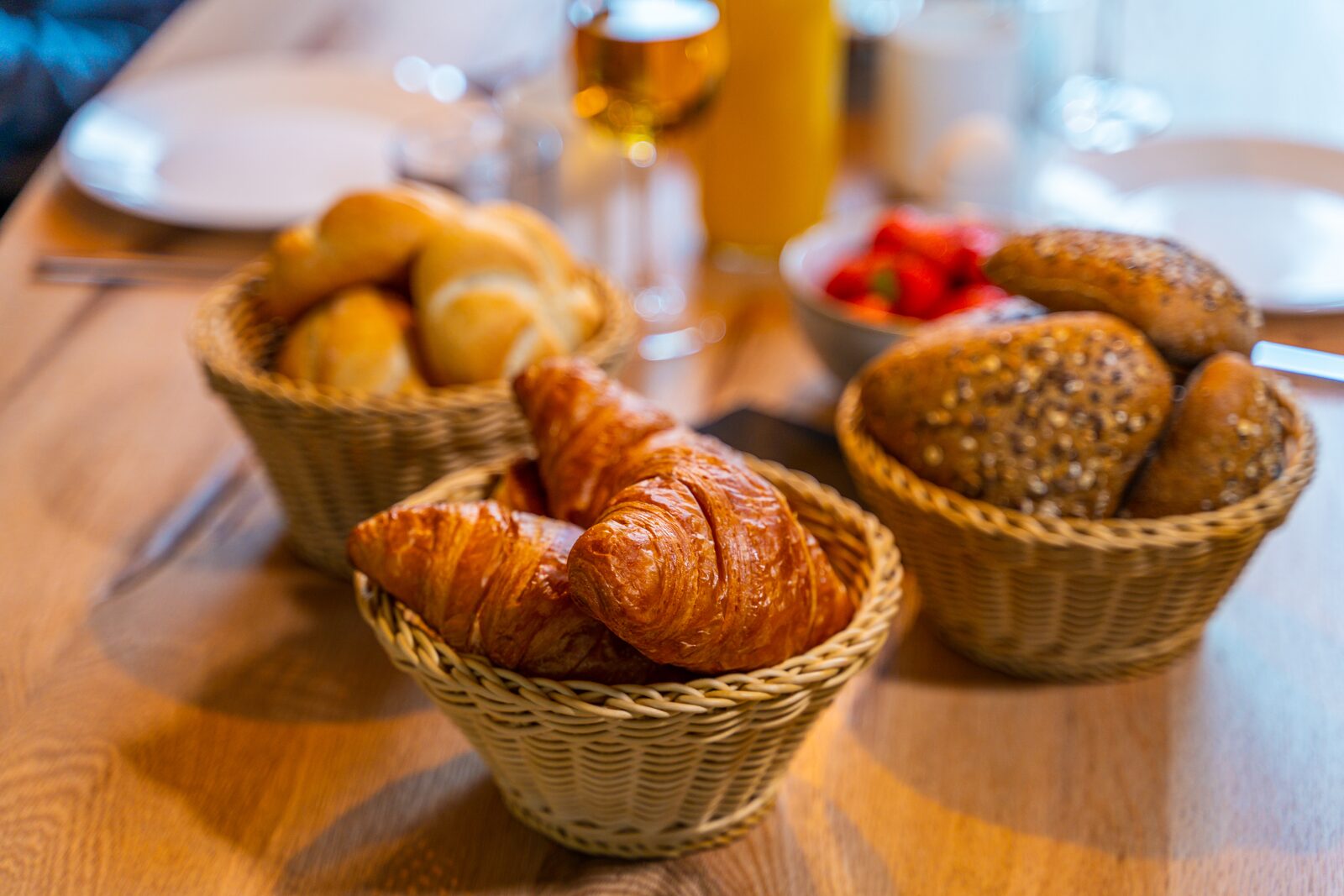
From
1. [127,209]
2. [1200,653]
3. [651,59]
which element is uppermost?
[651,59]

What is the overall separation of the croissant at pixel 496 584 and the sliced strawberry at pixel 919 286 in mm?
553

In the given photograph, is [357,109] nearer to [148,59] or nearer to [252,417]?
[148,59]

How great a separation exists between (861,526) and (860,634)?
0.37 feet

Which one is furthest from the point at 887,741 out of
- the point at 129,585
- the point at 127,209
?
the point at 127,209

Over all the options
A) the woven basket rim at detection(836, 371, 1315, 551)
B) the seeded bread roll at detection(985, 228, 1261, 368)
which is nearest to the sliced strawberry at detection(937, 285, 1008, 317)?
the seeded bread roll at detection(985, 228, 1261, 368)

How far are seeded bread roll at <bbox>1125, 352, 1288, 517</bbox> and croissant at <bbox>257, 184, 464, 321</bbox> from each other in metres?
0.58

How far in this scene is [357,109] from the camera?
5.65 ft

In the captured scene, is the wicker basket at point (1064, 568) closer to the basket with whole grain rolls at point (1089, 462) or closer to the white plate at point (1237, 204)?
the basket with whole grain rolls at point (1089, 462)

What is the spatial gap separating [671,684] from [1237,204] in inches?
40.0

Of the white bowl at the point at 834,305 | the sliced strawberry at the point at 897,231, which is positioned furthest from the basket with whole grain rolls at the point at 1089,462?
the sliced strawberry at the point at 897,231

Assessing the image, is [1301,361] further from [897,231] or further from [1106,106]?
[1106,106]

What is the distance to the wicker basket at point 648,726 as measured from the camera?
69 centimetres

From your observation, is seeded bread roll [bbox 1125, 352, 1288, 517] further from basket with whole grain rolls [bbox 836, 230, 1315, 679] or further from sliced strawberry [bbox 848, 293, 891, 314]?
sliced strawberry [bbox 848, 293, 891, 314]

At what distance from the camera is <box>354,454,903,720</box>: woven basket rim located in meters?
0.68
